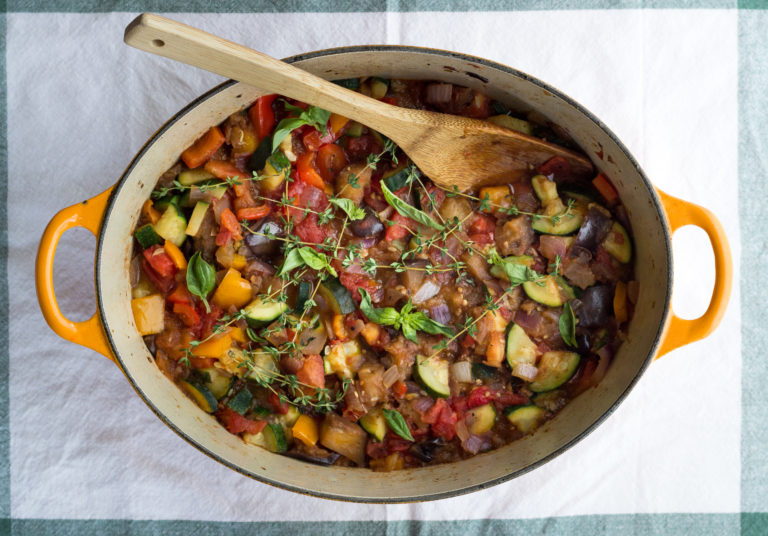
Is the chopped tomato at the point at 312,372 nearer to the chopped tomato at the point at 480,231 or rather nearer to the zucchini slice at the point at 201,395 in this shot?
the zucchini slice at the point at 201,395

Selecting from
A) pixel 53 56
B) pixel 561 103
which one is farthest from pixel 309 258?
pixel 53 56

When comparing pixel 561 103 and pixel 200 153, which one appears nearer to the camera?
pixel 561 103

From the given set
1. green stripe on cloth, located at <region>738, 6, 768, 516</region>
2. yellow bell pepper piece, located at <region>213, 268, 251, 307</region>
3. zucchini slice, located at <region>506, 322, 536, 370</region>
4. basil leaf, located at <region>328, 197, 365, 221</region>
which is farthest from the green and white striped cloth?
basil leaf, located at <region>328, 197, 365, 221</region>

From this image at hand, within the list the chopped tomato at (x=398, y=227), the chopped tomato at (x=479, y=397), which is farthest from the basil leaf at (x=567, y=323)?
the chopped tomato at (x=398, y=227)

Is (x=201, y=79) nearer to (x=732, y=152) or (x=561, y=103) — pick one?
(x=561, y=103)

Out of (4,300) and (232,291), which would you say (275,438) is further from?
(4,300)
